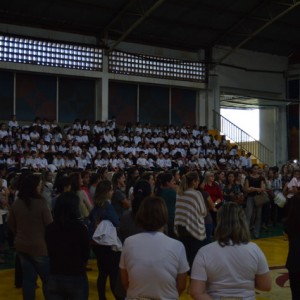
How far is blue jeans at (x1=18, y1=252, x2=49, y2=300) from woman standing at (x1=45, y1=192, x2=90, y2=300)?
41.1 inches

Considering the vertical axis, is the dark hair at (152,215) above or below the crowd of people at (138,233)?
above

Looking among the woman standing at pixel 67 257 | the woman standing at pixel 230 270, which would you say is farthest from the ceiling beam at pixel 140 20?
the woman standing at pixel 230 270

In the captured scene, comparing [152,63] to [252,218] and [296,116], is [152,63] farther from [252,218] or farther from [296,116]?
[252,218]

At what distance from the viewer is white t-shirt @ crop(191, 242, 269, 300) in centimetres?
368

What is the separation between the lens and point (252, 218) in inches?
549

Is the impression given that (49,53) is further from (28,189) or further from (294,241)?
(294,241)

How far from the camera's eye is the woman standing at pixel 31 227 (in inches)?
228

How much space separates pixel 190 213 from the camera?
7605mm

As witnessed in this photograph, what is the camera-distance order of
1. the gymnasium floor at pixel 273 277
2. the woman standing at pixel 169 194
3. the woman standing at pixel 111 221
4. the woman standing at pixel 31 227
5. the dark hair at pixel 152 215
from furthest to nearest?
the woman standing at pixel 169 194 < the gymnasium floor at pixel 273 277 < the woman standing at pixel 111 221 < the woman standing at pixel 31 227 < the dark hair at pixel 152 215

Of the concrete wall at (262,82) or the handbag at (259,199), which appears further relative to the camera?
the concrete wall at (262,82)

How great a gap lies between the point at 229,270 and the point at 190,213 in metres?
3.93

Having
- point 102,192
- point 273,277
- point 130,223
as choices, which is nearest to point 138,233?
point 130,223

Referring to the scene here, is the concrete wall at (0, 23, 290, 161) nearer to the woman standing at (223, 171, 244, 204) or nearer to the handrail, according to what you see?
the handrail

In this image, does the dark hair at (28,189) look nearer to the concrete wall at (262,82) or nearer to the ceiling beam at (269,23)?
the ceiling beam at (269,23)
